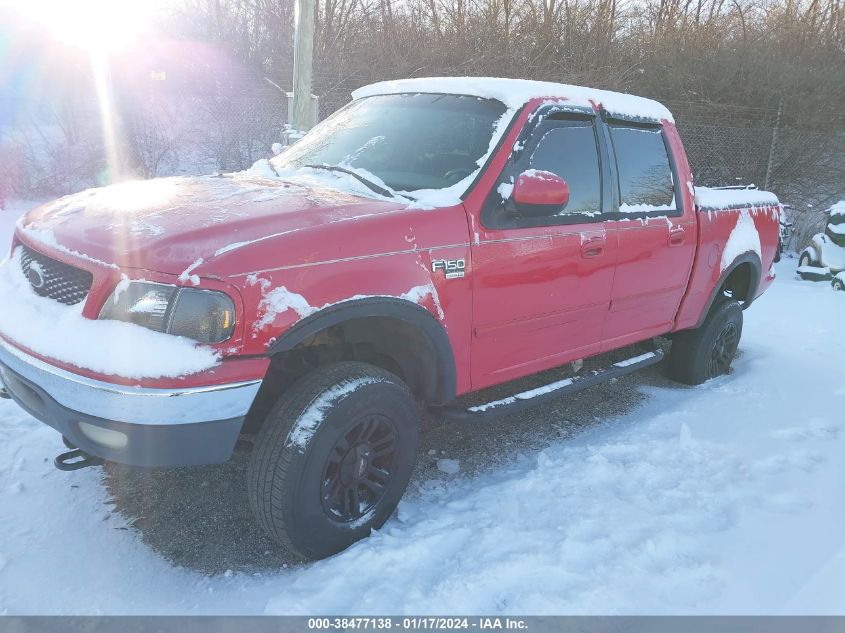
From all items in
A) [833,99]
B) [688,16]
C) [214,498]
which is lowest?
[214,498]

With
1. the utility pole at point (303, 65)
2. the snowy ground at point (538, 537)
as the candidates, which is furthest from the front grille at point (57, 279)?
the utility pole at point (303, 65)

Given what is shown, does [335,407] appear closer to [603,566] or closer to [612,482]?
[603,566]

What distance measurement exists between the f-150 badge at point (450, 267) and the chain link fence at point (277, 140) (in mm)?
8822

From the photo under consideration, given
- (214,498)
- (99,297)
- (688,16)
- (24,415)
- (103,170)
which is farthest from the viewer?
(688,16)

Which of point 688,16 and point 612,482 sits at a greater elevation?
point 688,16

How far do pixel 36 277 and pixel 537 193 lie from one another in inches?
83.6

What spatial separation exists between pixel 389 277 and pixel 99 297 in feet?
3.46

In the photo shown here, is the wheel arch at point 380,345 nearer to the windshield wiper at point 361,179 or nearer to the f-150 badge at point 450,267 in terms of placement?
the f-150 badge at point 450,267

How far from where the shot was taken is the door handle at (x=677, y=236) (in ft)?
13.2

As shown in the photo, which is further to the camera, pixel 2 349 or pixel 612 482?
pixel 612 482

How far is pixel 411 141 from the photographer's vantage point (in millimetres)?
3303

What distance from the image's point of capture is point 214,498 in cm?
302

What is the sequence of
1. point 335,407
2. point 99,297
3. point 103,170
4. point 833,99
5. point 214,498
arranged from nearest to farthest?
1. point 99,297
2. point 335,407
3. point 214,498
4. point 103,170
5. point 833,99
